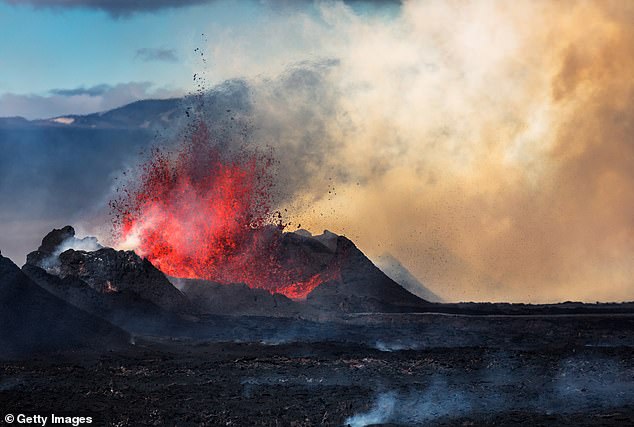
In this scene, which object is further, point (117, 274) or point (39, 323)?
point (117, 274)

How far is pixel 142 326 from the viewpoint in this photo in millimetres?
55938

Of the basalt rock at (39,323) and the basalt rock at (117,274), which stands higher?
the basalt rock at (117,274)

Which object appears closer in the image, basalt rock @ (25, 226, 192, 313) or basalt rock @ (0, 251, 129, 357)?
basalt rock @ (0, 251, 129, 357)

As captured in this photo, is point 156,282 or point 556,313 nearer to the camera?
point 156,282

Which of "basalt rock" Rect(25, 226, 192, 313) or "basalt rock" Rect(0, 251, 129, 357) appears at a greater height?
"basalt rock" Rect(25, 226, 192, 313)

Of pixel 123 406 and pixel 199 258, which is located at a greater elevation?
pixel 199 258

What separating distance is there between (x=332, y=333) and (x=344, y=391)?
20190 mm

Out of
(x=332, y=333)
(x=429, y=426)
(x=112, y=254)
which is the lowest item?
(x=429, y=426)

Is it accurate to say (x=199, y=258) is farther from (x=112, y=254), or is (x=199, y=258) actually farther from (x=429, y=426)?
(x=429, y=426)

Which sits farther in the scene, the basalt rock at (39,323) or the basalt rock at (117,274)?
the basalt rock at (117,274)

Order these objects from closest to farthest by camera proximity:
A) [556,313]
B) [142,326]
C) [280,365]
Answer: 1. [280,365]
2. [142,326]
3. [556,313]

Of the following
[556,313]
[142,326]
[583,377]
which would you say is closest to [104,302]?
[142,326]

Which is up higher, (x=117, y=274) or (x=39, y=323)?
(x=117, y=274)

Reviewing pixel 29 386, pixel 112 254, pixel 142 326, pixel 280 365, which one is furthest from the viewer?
pixel 112 254
